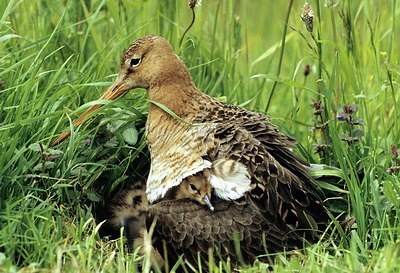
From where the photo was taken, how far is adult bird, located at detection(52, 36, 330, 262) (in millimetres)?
5086

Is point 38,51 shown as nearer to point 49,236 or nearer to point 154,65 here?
point 154,65

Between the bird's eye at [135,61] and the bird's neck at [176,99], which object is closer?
the bird's neck at [176,99]

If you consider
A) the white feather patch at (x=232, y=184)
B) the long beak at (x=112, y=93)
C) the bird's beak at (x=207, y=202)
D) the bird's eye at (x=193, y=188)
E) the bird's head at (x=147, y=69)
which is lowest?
the bird's beak at (x=207, y=202)

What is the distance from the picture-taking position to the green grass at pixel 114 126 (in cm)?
476

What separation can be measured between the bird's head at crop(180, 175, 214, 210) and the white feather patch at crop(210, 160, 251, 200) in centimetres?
4

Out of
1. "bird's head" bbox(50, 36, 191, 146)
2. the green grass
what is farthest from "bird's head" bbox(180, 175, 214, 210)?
"bird's head" bbox(50, 36, 191, 146)

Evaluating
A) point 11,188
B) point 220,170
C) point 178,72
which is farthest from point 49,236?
point 178,72

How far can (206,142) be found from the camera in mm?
5273

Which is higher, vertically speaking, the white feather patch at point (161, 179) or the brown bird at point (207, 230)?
the white feather patch at point (161, 179)

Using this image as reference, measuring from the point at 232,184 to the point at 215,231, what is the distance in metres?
0.27

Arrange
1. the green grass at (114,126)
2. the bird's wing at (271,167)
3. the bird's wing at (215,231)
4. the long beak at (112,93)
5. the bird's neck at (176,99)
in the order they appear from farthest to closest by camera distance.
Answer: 1. the long beak at (112,93)
2. the bird's neck at (176,99)
3. the bird's wing at (271,167)
4. the bird's wing at (215,231)
5. the green grass at (114,126)

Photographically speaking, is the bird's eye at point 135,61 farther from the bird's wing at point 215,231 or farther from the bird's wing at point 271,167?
the bird's wing at point 215,231

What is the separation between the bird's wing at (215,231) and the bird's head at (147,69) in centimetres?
88

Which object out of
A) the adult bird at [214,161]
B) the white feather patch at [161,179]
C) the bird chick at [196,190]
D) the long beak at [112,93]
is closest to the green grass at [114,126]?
the long beak at [112,93]
